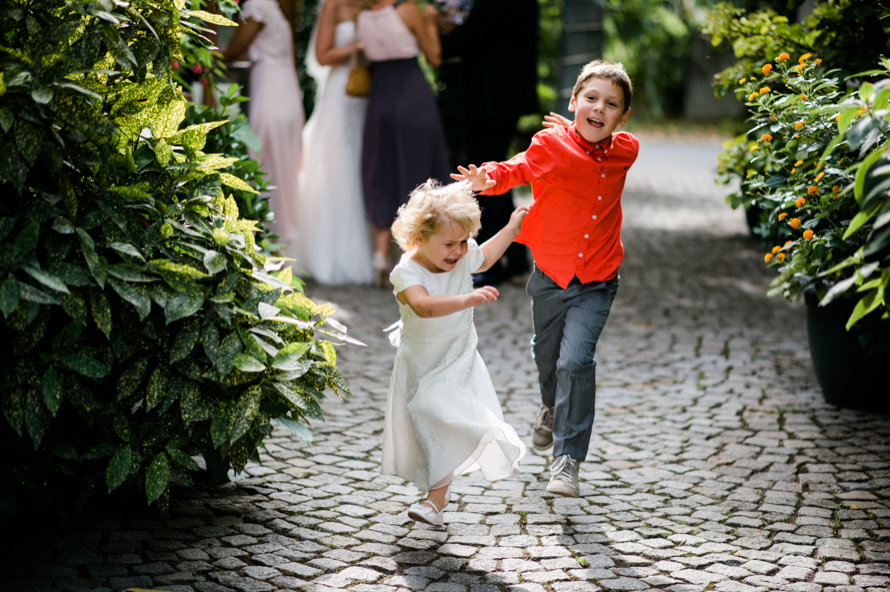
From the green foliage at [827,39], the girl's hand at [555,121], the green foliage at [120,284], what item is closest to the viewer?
the green foliage at [120,284]

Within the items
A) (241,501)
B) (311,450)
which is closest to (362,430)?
(311,450)

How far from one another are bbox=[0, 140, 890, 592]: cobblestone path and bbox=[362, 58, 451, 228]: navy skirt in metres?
2.34

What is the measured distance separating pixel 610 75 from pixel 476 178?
2.43ft

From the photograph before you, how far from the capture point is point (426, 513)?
3.44 meters

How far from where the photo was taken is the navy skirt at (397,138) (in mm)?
7871

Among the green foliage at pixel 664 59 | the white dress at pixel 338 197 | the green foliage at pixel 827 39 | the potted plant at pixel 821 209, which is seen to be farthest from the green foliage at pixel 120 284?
the green foliage at pixel 664 59

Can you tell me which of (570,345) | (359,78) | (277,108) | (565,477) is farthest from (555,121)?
(277,108)

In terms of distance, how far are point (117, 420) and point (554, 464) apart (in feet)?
5.63

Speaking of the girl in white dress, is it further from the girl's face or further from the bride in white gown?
the bride in white gown

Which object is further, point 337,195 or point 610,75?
point 337,195

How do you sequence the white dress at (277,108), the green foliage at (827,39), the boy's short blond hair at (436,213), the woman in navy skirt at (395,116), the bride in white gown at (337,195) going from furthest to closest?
the bride in white gown at (337,195)
the white dress at (277,108)
the woman in navy skirt at (395,116)
the green foliage at (827,39)
the boy's short blond hair at (436,213)

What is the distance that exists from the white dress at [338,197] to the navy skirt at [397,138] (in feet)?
0.58

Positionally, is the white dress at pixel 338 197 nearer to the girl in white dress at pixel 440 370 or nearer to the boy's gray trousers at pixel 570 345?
the boy's gray trousers at pixel 570 345

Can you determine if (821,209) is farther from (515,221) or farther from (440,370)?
(440,370)
